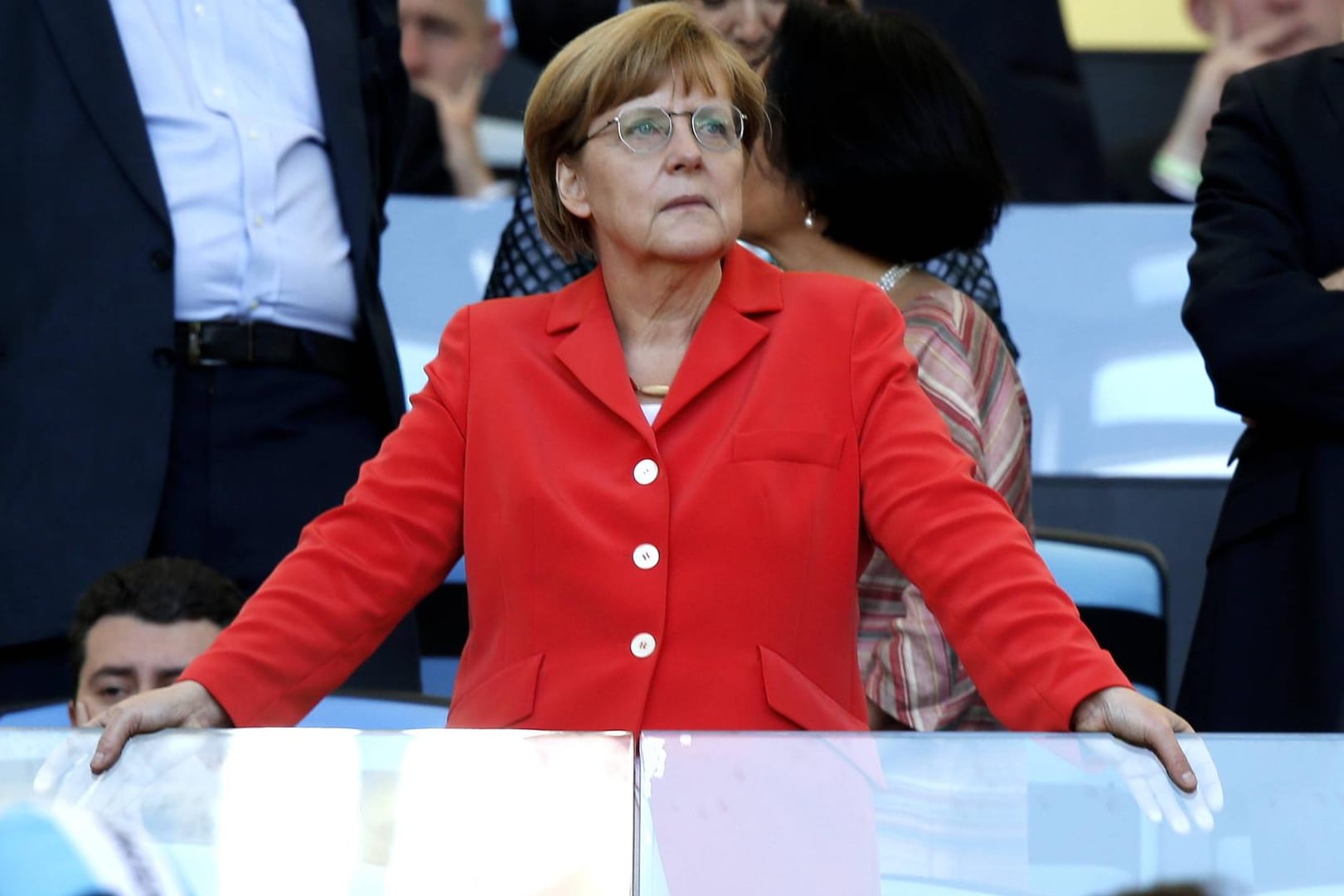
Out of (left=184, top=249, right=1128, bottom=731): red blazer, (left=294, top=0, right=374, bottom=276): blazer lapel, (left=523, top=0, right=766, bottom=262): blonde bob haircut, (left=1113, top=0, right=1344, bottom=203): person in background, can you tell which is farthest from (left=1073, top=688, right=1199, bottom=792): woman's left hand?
(left=1113, top=0, right=1344, bottom=203): person in background

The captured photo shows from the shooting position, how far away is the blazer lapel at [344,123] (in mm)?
2941

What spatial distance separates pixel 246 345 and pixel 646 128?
0.96 m

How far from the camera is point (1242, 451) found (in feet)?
8.46

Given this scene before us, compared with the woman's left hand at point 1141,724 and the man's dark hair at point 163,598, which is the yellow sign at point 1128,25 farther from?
the woman's left hand at point 1141,724

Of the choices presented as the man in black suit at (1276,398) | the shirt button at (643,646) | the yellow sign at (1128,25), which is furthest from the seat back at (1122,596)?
the yellow sign at (1128,25)

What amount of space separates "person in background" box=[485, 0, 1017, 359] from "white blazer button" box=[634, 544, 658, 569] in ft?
3.73

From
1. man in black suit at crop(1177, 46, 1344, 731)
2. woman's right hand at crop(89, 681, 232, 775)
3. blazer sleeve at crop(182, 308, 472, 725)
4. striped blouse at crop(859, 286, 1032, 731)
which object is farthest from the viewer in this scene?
man in black suit at crop(1177, 46, 1344, 731)

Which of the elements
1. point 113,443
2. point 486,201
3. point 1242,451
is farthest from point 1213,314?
point 486,201

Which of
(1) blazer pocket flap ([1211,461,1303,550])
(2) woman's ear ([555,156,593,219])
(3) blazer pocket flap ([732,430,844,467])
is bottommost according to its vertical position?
(1) blazer pocket flap ([1211,461,1303,550])

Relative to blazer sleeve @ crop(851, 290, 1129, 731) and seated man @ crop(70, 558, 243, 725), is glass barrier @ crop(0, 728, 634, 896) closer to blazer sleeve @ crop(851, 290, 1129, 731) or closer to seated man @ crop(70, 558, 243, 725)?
blazer sleeve @ crop(851, 290, 1129, 731)

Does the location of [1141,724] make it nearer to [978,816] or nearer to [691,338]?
[978,816]

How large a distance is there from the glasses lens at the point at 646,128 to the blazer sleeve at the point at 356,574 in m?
0.25

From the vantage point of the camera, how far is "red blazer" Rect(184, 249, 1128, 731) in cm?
183

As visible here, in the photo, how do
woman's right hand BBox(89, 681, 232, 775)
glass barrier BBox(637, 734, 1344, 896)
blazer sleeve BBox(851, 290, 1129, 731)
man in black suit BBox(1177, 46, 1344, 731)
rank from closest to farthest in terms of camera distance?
glass barrier BBox(637, 734, 1344, 896)
woman's right hand BBox(89, 681, 232, 775)
blazer sleeve BBox(851, 290, 1129, 731)
man in black suit BBox(1177, 46, 1344, 731)
